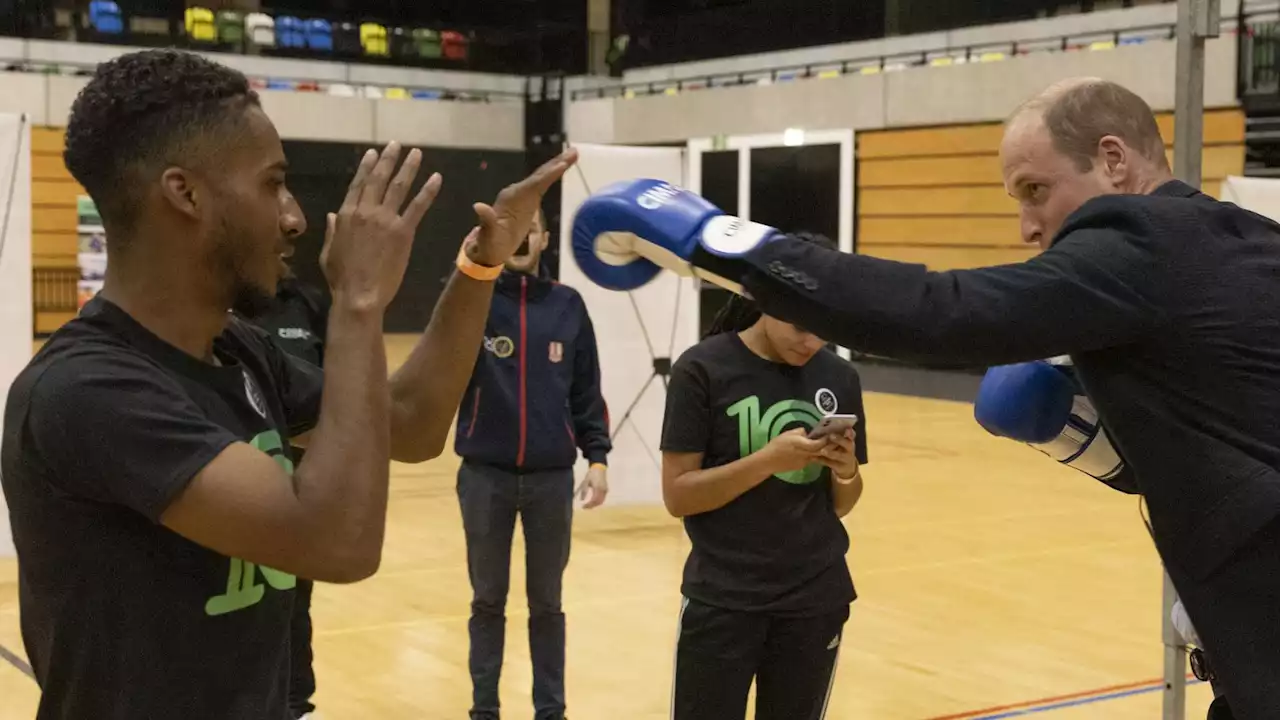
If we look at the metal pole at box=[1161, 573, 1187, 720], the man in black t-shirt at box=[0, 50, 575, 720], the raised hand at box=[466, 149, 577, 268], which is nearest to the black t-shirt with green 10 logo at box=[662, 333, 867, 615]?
the metal pole at box=[1161, 573, 1187, 720]

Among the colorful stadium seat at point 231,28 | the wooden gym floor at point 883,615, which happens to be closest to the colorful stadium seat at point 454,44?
the colorful stadium seat at point 231,28

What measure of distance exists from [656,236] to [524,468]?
9.26ft

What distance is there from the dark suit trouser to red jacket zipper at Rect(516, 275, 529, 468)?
308cm

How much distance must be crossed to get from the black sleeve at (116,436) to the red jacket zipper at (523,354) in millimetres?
3114

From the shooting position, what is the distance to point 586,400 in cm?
510

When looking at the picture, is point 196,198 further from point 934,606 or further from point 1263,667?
point 934,606

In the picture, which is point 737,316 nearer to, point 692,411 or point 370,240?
point 692,411

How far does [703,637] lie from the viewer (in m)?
3.19

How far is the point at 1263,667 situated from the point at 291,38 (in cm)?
1788

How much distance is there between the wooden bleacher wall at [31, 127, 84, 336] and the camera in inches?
707

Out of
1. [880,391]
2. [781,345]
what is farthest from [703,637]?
[880,391]

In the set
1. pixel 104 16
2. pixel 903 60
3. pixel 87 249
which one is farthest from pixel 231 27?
pixel 903 60

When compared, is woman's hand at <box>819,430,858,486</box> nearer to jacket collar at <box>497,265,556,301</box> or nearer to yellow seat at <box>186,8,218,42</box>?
jacket collar at <box>497,265,556,301</box>

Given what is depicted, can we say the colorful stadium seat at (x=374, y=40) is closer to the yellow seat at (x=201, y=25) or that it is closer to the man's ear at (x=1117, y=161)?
the yellow seat at (x=201, y=25)
